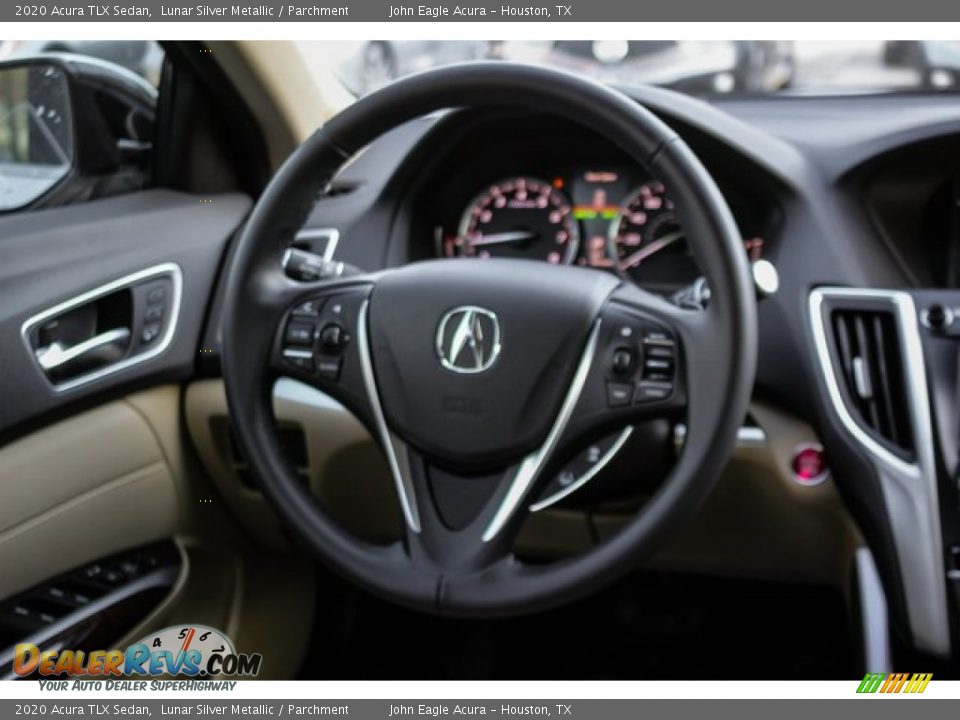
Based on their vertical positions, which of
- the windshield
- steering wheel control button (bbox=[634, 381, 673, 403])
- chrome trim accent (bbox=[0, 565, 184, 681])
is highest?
the windshield

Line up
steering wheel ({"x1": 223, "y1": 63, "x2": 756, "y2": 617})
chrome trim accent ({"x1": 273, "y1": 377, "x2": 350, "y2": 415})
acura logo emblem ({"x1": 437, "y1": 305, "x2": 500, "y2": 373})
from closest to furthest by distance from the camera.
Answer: steering wheel ({"x1": 223, "y1": 63, "x2": 756, "y2": 617}) < acura logo emblem ({"x1": 437, "y1": 305, "x2": 500, "y2": 373}) < chrome trim accent ({"x1": 273, "y1": 377, "x2": 350, "y2": 415})

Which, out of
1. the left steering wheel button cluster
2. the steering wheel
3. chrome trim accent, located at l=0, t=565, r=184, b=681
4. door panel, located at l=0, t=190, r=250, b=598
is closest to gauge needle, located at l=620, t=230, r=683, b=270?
the steering wheel

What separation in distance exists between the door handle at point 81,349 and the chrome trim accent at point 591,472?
2.37ft

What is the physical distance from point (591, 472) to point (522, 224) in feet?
2.10

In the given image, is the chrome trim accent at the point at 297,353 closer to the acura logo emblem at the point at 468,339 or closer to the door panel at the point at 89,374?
the acura logo emblem at the point at 468,339

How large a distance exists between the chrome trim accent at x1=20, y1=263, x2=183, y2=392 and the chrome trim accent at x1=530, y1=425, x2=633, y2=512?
70 cm

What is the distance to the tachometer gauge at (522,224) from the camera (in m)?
1.73

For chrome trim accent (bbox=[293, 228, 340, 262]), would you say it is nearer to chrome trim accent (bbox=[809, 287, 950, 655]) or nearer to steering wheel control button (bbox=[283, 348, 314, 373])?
steering wheel control button (bbox=[283, 348, 314, 373])

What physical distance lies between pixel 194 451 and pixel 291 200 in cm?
63

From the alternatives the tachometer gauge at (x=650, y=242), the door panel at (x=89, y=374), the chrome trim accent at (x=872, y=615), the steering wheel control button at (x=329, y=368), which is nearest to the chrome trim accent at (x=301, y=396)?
the door panel at (x=89, y=374)

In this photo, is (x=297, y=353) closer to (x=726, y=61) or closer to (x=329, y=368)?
(x=329, y=368)

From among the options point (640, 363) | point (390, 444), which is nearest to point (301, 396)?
point (390, 444)

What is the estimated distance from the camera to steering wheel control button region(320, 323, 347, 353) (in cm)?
128
